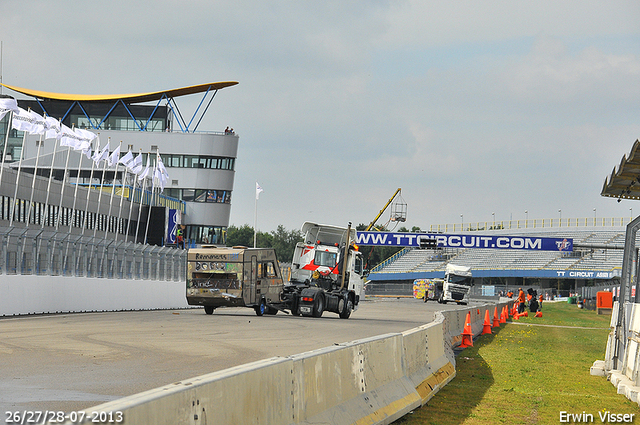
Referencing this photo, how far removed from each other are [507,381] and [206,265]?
60.2 ft

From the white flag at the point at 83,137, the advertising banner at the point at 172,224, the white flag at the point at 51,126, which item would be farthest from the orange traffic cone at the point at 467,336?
the advertising banner at the point at 172,224

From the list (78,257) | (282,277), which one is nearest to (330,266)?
(282,277)

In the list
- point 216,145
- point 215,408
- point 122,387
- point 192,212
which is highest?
point 216,145

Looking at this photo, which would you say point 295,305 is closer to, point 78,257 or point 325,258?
point 325,258

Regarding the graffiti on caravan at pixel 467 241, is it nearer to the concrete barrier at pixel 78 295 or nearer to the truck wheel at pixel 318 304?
the concrete barrier at pixel 78 295

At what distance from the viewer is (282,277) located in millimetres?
32531

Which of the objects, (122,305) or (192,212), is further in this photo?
(192,212)

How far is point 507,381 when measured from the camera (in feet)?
42.6

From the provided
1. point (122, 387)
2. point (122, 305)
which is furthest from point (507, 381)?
point (122, 305)

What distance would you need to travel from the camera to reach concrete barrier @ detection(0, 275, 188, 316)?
25.8 m

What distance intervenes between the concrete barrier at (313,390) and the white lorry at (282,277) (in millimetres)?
17903

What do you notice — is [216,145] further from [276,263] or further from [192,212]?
[276,263]

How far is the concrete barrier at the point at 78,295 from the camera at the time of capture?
25.8 metres

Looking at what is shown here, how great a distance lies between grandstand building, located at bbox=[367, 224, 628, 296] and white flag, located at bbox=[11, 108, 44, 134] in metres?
58.7
